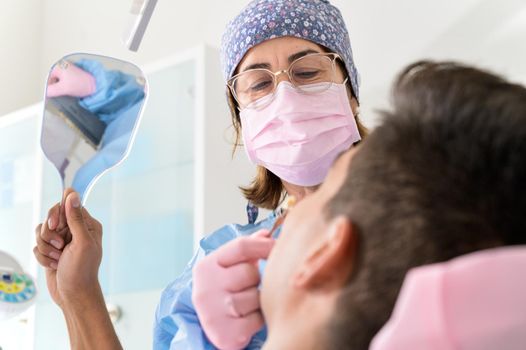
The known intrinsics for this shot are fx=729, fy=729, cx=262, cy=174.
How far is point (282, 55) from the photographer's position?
1.44 m

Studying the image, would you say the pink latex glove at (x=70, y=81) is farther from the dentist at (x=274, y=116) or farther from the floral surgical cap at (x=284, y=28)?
the floral surgical cap at (x=284, y=28)

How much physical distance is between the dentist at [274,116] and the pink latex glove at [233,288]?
1.03 feet

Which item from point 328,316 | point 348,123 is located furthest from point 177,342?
point 348,123

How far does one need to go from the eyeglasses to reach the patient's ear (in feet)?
2.54

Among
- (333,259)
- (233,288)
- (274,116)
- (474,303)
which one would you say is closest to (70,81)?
(274,116)

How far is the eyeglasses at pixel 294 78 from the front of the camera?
1415 millimetres

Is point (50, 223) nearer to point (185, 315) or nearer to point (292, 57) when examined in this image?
point (185, 315)

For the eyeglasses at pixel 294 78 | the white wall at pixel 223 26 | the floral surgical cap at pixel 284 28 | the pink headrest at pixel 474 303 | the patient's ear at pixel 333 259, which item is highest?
the pink headrest at pixel 474 303

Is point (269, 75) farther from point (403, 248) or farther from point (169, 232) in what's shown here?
point (169, 232)

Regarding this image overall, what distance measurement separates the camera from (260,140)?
1441 millimetres

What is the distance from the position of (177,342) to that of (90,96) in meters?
0.49

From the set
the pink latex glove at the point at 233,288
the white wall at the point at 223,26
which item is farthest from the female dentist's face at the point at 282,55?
the pink latex glove at the point at 233,288

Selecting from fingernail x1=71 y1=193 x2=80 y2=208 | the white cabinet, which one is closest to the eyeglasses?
fingernail x1=71 y1=193 x2=80 y2=208

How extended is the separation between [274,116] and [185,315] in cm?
47
